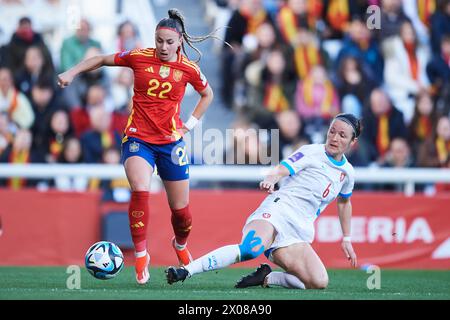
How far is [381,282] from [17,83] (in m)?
6.05

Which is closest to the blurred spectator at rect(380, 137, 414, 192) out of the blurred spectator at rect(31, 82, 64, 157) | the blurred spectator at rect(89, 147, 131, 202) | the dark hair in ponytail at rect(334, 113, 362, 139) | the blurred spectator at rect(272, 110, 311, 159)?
the blurred spectator at rect(272, 110, 311, 159)

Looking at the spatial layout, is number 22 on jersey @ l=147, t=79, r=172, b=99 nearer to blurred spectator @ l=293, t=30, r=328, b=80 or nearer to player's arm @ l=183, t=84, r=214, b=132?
player's arm @ l=183, t=84, r=214, b=132

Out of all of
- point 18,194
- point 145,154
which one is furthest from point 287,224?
point 18,194

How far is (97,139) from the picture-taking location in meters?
13.1

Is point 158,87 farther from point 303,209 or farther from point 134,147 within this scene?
point 303,209

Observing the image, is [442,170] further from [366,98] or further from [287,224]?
[287,224]

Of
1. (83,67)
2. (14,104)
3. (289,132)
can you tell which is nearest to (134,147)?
(83,67)

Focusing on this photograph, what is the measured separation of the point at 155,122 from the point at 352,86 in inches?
232

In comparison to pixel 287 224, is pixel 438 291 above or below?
below

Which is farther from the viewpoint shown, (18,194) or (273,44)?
(273,44)

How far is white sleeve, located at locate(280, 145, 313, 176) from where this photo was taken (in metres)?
8.84

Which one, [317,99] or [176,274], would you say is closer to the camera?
[176,274]

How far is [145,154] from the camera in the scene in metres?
9.20

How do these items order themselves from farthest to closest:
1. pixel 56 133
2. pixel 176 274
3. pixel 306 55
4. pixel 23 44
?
pixel 306 55 → pixel 23 44 → pixel 56 133 → pixel 176 274
